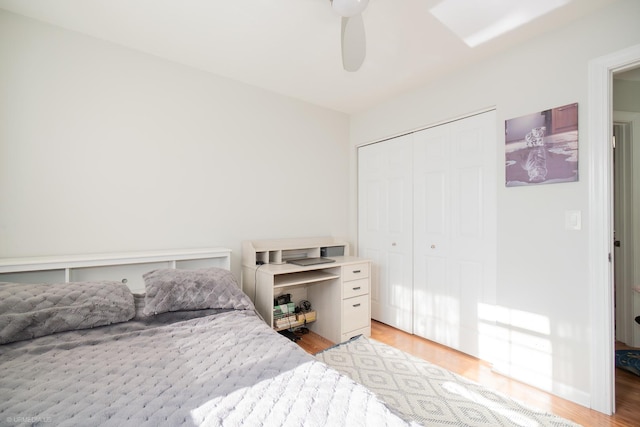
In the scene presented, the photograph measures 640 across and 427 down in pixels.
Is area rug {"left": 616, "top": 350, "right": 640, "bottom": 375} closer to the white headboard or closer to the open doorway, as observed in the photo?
the open doorway

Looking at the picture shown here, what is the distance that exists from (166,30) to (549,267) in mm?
3116

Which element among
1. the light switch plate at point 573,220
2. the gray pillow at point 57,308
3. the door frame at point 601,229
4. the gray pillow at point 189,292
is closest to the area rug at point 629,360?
the door frame at point 601,229

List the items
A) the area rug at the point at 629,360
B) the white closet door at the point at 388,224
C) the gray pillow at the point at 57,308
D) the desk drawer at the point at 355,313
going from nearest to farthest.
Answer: the gray pillow at the point at 57,308
the area rug at the point at 629,360
the desk drawer at the point at 355,313
the white closet door at the point at 388,224

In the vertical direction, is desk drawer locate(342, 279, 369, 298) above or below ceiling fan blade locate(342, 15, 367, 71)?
below

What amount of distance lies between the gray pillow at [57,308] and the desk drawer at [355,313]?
1.71m

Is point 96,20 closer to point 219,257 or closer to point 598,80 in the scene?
point 219,257

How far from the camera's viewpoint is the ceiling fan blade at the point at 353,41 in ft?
5.14

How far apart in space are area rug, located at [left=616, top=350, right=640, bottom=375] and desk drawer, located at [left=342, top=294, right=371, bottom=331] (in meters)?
1.95

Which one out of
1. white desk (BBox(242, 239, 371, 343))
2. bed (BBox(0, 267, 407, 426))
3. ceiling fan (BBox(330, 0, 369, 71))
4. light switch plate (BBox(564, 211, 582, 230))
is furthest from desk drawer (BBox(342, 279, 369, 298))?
ceiling fan (BBox(330, 0, 369, 71))

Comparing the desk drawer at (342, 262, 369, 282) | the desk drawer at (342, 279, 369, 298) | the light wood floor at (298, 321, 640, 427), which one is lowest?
the light wood floor at (298, 321, 640, 427)

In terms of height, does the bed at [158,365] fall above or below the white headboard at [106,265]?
below

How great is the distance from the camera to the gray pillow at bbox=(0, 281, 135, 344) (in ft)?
4.49

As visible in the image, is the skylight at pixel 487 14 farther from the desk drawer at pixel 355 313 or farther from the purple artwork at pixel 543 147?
the desk drawer at pixel 355 313

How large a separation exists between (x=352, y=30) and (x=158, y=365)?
75.6 inches
